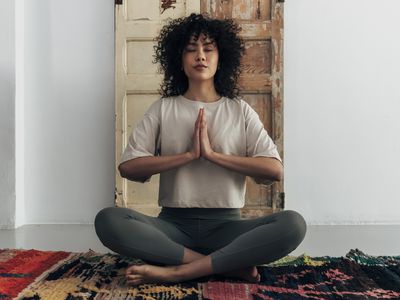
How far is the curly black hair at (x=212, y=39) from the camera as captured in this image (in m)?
2.03

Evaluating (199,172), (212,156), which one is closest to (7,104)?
(199,172)

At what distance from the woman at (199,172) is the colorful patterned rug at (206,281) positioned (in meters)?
0.07

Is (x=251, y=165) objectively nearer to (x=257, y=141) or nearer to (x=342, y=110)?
(x=257, y=141)

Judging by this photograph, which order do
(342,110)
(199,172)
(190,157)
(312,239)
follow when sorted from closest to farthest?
(190,157) → (199,172) → (312,239) → (342,110)

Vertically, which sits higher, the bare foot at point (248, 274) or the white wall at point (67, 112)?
the white wall at point (67, 112)

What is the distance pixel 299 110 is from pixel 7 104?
1894 millimetres

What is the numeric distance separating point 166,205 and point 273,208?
4.94 ft

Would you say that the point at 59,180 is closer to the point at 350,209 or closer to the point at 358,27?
the point at 350,209

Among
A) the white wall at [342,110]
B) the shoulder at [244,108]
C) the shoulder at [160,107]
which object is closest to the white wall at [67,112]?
the white wall at [342,110]

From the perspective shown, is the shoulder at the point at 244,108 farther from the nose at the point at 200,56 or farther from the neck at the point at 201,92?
the nose at the point at 200,56

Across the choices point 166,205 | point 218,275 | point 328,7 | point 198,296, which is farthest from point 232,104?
point 328,7

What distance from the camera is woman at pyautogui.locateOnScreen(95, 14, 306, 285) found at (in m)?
1.69

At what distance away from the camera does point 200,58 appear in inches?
76.0

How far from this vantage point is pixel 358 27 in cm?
338
